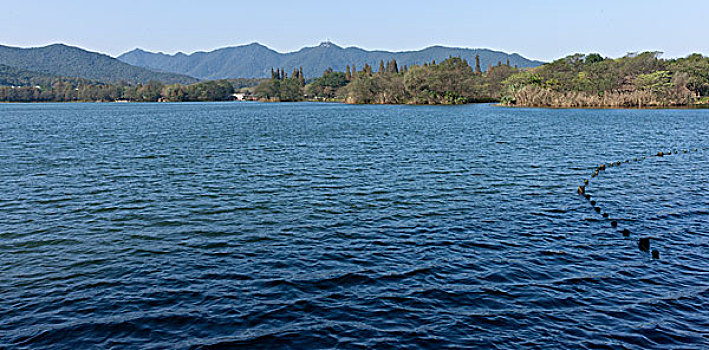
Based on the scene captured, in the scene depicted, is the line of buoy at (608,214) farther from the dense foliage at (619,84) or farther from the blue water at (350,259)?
the dense foliage at (619,84)

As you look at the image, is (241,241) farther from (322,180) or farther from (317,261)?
(322,180)

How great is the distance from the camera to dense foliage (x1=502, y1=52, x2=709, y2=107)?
150625mm

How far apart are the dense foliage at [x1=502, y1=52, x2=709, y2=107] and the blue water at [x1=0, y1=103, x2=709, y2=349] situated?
133368 millimetres

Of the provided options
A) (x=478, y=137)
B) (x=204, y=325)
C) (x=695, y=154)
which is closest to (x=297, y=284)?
(x=204, y=325)

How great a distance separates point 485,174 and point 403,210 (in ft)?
43.4

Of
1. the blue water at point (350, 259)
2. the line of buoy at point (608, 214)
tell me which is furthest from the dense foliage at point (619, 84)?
the blue water at point (350, 259)

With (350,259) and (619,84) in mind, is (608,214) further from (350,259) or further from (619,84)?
(619,84)

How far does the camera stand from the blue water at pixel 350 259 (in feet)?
40.9

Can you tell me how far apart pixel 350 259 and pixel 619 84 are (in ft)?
582

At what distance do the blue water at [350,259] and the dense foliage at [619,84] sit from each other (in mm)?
133368

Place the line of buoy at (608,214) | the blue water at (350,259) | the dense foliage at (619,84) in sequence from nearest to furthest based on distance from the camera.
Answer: the blue water at (350,259) → the line of buoy at (608,214) → the dense foliage at (619,84)

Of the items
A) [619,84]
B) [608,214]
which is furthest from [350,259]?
[619,84]

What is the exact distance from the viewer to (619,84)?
537 ft

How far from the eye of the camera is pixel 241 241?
64.4ft
